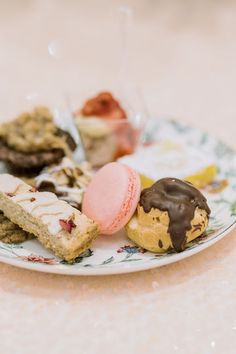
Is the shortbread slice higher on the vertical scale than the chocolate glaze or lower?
lower

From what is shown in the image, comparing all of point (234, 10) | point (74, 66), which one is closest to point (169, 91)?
point (74, 66)

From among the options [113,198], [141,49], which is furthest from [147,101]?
[113,198]

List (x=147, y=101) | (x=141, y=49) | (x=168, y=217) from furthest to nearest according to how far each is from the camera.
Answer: (x=141, y=49) → (x=147, y=101) → (x=168, y=217)

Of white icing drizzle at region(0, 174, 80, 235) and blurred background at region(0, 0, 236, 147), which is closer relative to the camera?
white icing drizzle at region(0, 174, 80, 235)

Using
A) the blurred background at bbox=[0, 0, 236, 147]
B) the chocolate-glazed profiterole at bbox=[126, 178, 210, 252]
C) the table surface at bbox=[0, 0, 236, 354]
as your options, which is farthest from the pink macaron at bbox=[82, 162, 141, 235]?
the blurred background at bbox=[0, 0, 236, 147]

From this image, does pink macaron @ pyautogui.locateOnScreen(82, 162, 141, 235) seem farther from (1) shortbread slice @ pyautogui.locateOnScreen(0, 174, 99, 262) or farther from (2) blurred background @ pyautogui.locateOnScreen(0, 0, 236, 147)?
(2) blurred background @ pyautogui.locateOnScreen(0, 0, 236, 147)

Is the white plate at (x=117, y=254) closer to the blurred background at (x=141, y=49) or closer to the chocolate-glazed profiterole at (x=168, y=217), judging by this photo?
the chocolate-glazed profiterole at (x=168, y=217)

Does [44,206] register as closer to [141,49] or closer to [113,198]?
[113,198]
